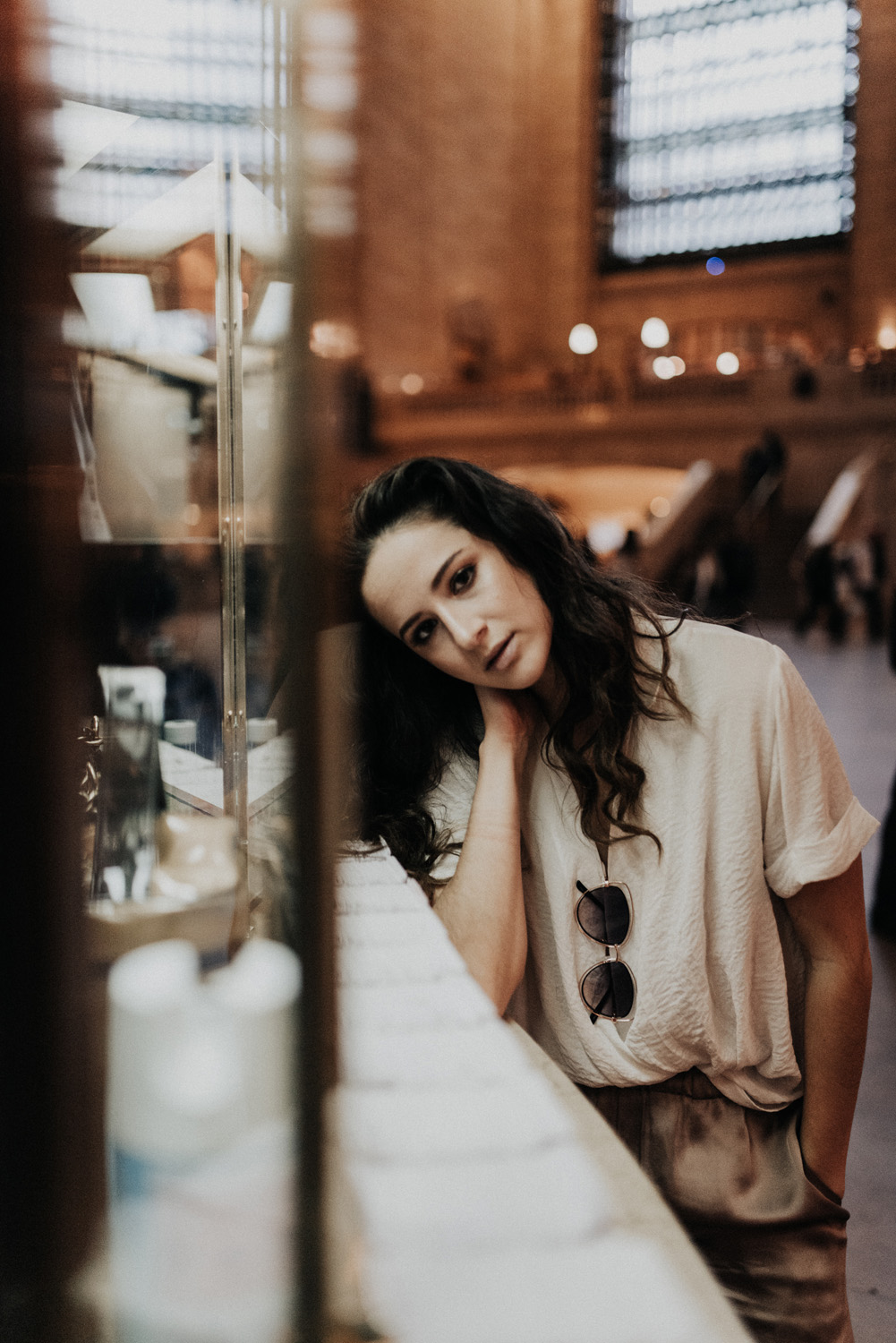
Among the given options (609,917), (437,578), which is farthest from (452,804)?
(437,578)

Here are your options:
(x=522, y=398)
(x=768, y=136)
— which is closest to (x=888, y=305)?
(x=768, y=136)

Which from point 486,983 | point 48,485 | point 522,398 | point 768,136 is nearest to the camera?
point 48,485

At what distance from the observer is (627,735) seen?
1301 millimetres

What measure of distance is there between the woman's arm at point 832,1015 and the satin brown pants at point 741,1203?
0.06 m

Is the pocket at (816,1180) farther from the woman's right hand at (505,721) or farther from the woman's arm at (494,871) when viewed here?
the woman's right hand at (505,721)

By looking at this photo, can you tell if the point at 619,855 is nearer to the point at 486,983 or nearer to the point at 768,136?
the point at 486,983

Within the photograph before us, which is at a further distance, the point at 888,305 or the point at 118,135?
the point at 888,305

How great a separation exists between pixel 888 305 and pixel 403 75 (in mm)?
9636

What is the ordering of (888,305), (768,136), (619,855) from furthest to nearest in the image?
(768,136) → (888,305) → (619,855)

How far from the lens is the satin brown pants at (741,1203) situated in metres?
1.28

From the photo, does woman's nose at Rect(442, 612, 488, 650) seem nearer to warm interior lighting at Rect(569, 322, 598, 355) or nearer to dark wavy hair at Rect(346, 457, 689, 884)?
dark wavy hair at Rect(346, 457, 689, 884)

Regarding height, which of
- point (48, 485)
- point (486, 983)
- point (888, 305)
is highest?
A: point (888, 305)

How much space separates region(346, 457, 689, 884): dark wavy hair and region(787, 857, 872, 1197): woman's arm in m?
0.28

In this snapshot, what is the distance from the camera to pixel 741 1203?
1.29m
